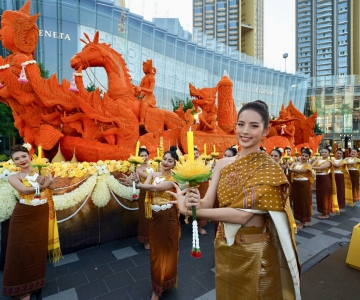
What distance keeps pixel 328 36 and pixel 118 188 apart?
61.2 m

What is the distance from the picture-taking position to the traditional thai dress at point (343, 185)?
21.5 ft

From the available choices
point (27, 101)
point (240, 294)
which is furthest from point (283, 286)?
point (27, 101)

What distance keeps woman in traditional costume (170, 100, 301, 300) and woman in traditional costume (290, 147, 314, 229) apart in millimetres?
3980

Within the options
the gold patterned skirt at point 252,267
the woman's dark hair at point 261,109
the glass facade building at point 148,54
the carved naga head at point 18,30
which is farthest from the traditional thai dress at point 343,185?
the glass facade building at point 148,54

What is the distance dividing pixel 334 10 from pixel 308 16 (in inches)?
244

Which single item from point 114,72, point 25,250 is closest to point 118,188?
point 25,250

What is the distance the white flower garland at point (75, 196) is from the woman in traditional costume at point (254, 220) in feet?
9.61

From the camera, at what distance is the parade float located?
3.74 metres

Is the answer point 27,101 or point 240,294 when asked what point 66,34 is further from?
point 240,294

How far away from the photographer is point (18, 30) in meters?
4.61

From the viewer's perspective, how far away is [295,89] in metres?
33.1

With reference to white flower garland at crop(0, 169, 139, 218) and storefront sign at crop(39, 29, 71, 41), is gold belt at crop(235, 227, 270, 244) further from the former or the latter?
storefront sign at crop(39, 29, 71, 41)

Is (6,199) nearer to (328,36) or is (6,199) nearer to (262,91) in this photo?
(262,91)

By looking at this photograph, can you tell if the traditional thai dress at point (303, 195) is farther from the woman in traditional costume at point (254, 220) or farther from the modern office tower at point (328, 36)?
the modern office tower at point (328, 36)
